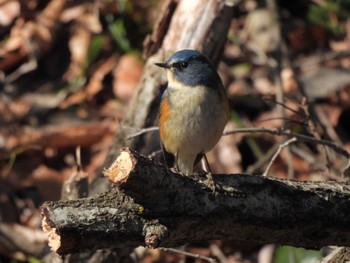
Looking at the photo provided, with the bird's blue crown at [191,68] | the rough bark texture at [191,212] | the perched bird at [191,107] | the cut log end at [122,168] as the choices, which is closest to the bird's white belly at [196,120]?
the perched bird at [191,107]

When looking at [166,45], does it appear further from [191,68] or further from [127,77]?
[127,77]

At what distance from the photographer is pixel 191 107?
4863mm

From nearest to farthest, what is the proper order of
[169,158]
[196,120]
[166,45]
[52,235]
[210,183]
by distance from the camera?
1. [52,235]
2. [210,183]
3. [196,120]
4. [169,158]
5. [166,45]

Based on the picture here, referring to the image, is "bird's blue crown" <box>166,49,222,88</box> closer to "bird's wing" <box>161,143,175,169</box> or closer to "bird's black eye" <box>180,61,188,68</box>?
"bird's black eye" <box>180,61,188,68</box>

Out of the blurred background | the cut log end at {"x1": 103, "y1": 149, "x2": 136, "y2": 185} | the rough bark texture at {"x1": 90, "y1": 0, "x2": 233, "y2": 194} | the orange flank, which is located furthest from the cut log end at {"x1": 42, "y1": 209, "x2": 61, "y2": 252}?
the blurred background

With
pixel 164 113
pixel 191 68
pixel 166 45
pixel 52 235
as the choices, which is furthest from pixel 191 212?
pixel 166 45

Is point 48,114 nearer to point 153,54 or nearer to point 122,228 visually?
point 153,54

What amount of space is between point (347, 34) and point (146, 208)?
551 cm

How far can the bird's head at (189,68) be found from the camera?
16.5 feet

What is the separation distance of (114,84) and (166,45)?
2329 millimetres

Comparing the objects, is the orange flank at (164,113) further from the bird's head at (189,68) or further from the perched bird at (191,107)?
the bird's head at (189,68)

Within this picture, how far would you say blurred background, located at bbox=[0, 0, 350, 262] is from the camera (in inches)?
282

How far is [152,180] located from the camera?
3.18 m

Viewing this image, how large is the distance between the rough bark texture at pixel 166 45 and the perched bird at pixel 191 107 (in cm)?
50
